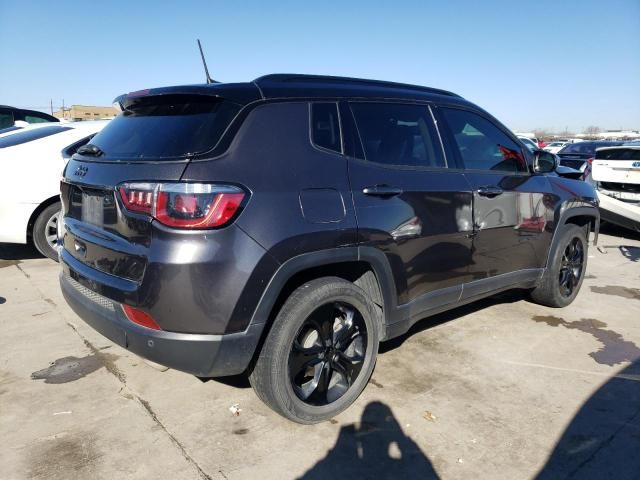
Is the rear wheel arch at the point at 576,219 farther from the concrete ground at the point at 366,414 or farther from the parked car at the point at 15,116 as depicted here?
the parked car at the point at 15,116

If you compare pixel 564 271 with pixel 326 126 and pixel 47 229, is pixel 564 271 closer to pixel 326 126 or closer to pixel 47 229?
pixel 326 126

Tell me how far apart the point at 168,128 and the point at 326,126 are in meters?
0.86

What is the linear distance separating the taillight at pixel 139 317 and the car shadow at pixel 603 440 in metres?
2.01

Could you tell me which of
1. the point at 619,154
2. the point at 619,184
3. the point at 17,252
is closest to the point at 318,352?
the point at 17,252

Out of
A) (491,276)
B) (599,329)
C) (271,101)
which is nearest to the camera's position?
(271,101)

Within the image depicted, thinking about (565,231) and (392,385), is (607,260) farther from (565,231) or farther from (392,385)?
(392,385)

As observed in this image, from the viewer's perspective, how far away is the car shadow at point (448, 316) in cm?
404

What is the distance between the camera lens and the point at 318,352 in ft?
9.47

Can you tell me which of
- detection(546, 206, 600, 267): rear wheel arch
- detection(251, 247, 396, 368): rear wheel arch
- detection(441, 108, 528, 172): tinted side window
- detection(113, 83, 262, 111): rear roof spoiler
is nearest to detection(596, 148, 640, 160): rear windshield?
detection(546, 206, 600, 267): rear wheel arch

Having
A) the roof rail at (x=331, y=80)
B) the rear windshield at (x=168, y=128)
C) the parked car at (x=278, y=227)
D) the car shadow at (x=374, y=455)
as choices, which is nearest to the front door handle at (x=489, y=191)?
the parked car at (x=278, y=227)

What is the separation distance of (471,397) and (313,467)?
4.04ft

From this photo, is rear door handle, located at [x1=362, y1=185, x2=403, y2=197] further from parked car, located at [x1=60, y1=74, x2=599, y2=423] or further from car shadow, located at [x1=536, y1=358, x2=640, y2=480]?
car shadow, located at [x1=536, y1=358, x2=640, y2=480]

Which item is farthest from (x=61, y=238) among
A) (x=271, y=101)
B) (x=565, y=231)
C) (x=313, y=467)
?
(x=565, y=231)

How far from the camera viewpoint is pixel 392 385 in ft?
11.0
